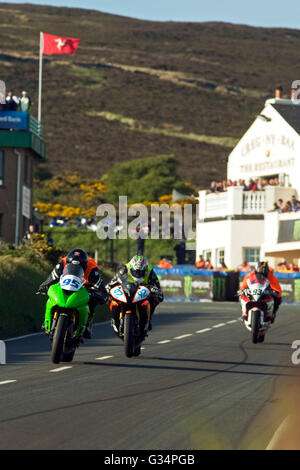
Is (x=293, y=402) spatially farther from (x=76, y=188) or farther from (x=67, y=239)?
(x=76, y=188)

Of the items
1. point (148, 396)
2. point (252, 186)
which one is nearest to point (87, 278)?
point (148, 396)

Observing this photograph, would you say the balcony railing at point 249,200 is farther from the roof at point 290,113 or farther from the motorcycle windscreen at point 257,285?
the motorcycle windscreen at point 257,285

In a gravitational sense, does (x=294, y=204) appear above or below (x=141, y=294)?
above

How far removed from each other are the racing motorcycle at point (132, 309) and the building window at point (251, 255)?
3930cm

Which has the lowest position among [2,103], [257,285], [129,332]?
[129,332]

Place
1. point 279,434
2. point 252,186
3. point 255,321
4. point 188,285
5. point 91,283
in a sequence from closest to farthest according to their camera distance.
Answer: point 279,434
point 91,283
point 255,321
point 188,285
point 252,186

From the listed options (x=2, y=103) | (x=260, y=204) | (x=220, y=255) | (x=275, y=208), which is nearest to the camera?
(x=2, y=103)

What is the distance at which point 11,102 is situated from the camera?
162ft

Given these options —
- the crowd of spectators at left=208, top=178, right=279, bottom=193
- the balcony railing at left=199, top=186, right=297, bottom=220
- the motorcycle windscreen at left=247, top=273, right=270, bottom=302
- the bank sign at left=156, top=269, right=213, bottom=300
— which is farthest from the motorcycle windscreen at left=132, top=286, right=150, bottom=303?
the crowd of spectators at left=208, top=178, right=279, bottom=193

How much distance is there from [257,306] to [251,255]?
1412 inches

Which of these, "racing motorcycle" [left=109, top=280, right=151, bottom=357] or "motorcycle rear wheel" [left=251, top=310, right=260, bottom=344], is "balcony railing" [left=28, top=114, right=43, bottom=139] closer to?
"motorcycle rear wheel" [left=251, top=310, right=260, bottom=344]

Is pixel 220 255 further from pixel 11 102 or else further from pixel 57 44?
pixel 11 102

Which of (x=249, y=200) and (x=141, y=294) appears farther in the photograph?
(x=249, y=200)
